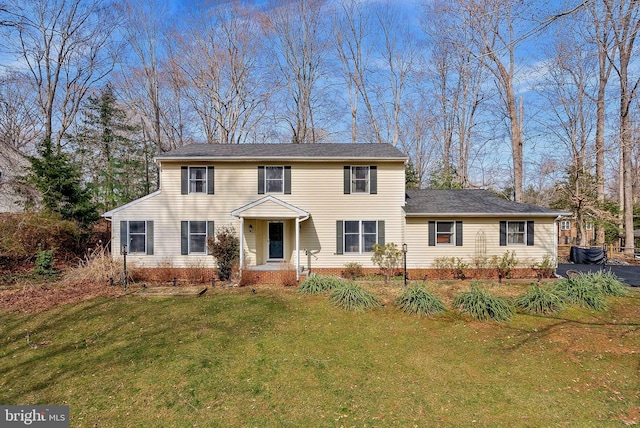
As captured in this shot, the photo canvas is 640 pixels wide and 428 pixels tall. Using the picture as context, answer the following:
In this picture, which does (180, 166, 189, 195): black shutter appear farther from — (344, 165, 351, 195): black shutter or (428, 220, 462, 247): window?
(428, 220, 462, 247): window

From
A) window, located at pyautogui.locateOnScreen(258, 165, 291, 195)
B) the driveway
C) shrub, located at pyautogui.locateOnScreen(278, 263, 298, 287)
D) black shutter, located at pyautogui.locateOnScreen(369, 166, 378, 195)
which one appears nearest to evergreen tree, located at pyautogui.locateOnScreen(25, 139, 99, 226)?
window, located at pyautogui.locateOnScreen(258, 165, 291, 195)

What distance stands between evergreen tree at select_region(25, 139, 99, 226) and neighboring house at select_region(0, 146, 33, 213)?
26.6 inches

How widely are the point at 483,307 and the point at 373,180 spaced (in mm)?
6720

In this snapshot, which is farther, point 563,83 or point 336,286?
point 563,83

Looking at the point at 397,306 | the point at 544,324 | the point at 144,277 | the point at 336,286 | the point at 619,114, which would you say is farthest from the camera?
the point at 619,114

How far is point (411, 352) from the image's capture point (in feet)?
18.6

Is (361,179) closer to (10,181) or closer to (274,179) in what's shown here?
(274,179)

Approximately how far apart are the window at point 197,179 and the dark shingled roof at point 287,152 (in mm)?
580

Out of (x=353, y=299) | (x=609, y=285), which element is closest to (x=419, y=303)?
(x=353, y=299)

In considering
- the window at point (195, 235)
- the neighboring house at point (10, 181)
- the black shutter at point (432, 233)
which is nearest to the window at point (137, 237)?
the window at point (195, 235)

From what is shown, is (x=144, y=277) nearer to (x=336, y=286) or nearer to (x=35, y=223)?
(x=35, y=223)

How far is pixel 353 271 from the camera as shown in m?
12.2

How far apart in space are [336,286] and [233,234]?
17.5 ft

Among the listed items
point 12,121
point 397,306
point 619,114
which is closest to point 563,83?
point 619,114
